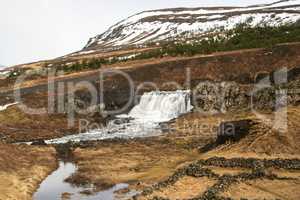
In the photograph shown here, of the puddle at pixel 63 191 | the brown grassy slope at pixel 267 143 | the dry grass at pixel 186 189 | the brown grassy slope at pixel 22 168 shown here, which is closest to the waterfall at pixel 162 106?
the brown grassy slope at pixel 22 168

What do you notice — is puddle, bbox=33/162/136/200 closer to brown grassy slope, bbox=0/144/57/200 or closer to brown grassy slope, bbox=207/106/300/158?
brown grassy slope, bbox=0/144/57/200

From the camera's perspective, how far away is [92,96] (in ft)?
255

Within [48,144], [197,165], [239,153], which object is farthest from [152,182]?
[48,144]

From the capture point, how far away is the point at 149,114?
73438 millimetres

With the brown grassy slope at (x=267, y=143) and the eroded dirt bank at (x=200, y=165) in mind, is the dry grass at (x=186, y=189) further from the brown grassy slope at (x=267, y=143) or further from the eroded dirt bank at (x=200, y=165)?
the brown grassy slope at (x=267, y=143)

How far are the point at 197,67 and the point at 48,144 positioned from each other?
35.9 meters

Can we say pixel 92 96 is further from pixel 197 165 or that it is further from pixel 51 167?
pixel 197 165

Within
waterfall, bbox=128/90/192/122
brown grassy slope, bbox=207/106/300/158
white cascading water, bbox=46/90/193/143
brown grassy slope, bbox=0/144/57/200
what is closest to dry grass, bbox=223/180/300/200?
brown grassy slope, bbox=207/106/300/158

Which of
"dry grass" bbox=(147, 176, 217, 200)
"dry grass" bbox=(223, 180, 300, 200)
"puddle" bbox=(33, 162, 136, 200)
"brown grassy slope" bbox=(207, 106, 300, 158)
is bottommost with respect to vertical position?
A: "puddle" bbox=(33, 162, 136, 200)

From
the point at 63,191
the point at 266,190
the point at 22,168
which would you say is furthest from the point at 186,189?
the point at 22,168

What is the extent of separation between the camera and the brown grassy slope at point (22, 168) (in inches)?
1438

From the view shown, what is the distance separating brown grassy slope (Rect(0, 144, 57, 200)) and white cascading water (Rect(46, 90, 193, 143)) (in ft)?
37.7

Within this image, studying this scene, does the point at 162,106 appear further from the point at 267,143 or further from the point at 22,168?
the point at 22,168

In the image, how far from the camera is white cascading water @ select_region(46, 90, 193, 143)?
63188 mm
